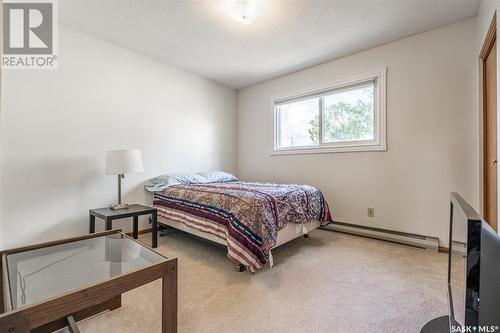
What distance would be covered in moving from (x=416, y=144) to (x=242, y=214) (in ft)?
7.48

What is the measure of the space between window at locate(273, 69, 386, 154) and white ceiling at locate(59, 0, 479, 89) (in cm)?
49

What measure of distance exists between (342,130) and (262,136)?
148 centimetres

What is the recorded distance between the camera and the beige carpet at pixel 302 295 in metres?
1.42

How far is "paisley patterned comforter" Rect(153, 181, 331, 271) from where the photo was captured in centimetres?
202

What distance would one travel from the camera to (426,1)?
2.22 metres

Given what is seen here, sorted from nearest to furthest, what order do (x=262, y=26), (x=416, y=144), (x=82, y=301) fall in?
(x=82, y=301)
(x=262, y=26)
(x=416, y=144)

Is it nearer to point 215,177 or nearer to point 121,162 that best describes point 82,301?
point 121,162

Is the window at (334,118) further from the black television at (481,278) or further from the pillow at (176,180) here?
the black television at (481,278)

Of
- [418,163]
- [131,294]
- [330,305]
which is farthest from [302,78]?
[131,294]

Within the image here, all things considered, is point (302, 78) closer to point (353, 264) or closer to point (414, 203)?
point (414, 203)

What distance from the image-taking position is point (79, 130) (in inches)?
107

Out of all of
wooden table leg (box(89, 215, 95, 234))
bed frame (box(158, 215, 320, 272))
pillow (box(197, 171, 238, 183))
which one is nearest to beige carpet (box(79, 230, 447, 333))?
bed frame (box(158, 215, 320, 272))

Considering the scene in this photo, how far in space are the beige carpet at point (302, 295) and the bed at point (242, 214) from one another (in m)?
0.21

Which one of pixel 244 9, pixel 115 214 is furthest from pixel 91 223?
pixel 244 9
